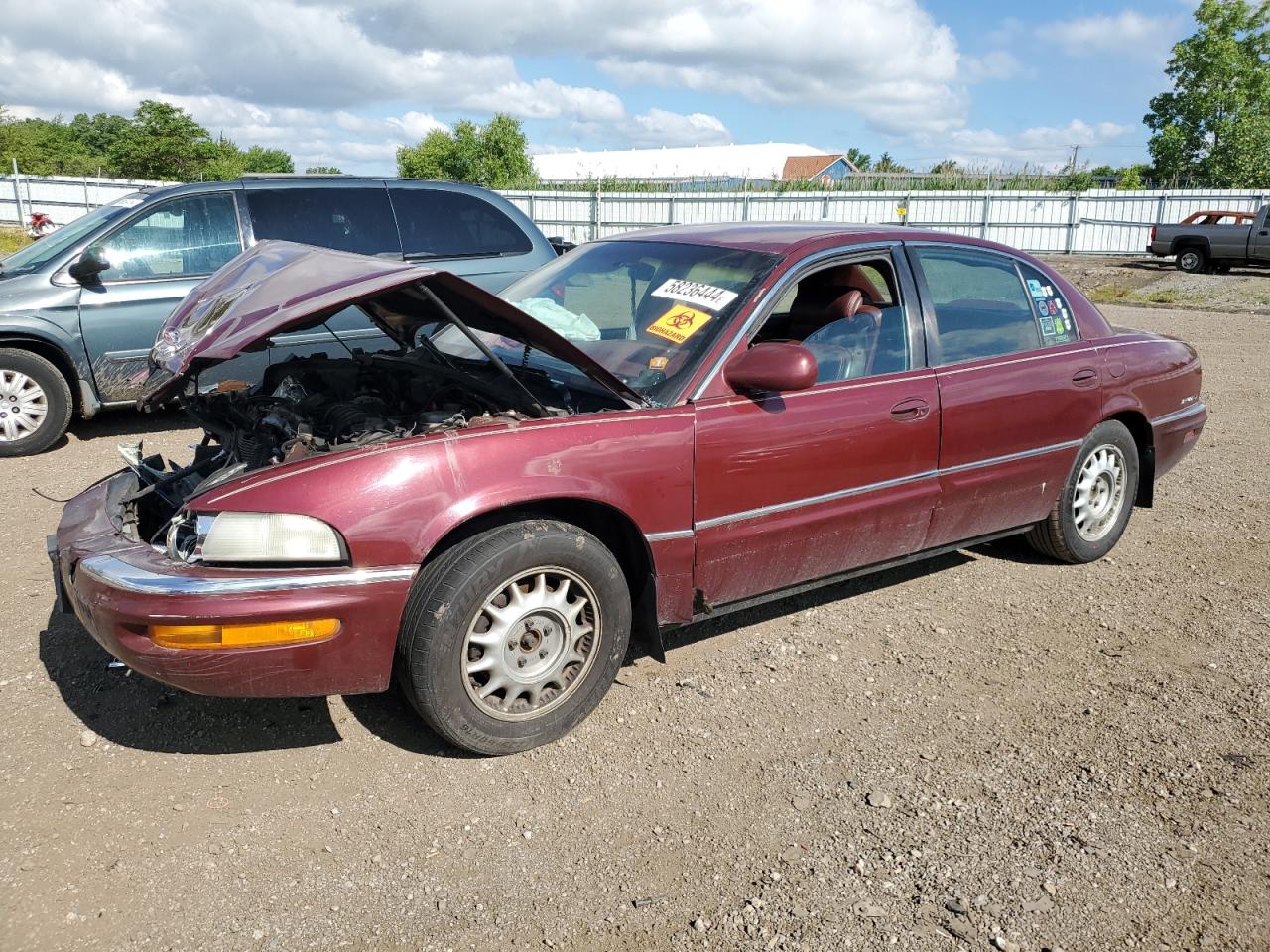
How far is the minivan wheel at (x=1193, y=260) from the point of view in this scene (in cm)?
2394

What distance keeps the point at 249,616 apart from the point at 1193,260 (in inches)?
1047

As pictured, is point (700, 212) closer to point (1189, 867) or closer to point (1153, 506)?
point (1153, 506)

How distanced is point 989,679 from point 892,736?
0.67 meters

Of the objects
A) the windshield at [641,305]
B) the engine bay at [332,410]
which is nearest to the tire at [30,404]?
the engine bay at [332,410]

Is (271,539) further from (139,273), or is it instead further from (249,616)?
(139,273)

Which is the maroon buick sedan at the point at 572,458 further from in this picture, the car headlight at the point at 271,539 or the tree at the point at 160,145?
the tree at the point at 160,145

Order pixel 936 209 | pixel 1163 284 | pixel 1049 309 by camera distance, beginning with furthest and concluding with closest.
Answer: pixel 936 209 < pixel 1163 284 < pixel 1049 309

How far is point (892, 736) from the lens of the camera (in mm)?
3379

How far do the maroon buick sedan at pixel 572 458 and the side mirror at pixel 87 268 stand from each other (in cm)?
304

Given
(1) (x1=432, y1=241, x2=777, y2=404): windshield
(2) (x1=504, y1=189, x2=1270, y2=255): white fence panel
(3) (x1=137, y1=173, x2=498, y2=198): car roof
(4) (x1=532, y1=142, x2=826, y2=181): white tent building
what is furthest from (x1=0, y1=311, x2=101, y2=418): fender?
(4) (x1=532, y1=142, x2=826, y2=181): white tent building

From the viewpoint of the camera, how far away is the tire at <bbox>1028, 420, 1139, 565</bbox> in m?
4.72

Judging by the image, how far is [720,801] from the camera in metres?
2.99

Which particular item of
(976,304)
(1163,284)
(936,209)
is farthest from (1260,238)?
(976,304)

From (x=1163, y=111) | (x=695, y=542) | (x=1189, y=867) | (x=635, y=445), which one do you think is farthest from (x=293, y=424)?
(x=1163, y=111)
